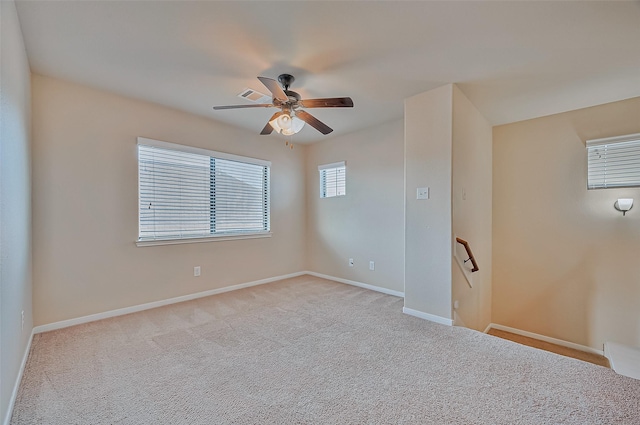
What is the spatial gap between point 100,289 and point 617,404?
4.46m

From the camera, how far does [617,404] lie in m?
1.67

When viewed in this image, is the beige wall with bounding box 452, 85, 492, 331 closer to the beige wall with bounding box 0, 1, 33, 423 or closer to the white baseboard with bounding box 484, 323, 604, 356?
the white baseboard with bounding box 484, 323, 604, 356

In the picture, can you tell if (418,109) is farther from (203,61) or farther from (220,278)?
(220,278)

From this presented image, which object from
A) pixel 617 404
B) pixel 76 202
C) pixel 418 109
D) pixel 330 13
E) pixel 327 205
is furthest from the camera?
pixel 327 205

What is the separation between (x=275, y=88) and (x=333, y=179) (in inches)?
106

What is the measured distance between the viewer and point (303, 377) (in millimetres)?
1949

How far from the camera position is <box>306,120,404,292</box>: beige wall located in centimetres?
395

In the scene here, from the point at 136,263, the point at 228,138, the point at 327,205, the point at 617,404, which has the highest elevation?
the point at 228,138

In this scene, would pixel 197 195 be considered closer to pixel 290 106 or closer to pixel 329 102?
pixel 290 106

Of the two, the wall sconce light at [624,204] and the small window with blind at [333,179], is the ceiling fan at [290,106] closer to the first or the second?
the small window with blind at [333,179]

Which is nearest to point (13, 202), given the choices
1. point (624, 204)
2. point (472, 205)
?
point (472, 205)

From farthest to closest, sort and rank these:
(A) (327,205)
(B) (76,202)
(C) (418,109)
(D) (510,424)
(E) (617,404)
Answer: (A) (327,205) → (C) (418,109) → (B) (76,202) → (E) (617,404) → (D) (510,424)

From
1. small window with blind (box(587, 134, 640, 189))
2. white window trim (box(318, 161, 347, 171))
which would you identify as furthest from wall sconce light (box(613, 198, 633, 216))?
white window trim (box(318, 161, 347, 171))

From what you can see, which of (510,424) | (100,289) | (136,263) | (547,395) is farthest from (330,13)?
(100,289)
